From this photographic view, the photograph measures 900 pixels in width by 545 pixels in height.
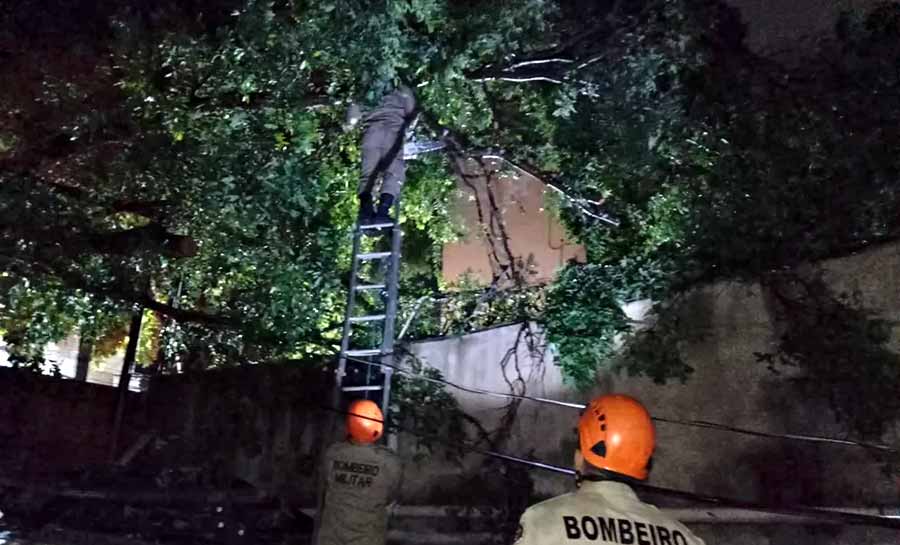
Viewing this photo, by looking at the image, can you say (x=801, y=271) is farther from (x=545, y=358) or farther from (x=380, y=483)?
(x=380, y=483)

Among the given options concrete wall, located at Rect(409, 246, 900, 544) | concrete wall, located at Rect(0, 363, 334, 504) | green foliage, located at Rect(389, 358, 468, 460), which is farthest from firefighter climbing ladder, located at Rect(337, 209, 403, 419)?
concrete wall, located at Rect(0, 363, 334, 504)

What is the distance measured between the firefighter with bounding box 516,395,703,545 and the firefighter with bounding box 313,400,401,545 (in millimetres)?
2552

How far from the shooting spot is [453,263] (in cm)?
943

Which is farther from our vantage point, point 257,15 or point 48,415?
point 48,415

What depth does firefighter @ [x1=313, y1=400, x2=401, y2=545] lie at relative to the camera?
469cm

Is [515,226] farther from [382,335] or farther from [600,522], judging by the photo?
[600,522]

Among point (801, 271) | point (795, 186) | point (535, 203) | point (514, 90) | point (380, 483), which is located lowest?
point (380, 483)

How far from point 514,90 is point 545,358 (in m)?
2.92

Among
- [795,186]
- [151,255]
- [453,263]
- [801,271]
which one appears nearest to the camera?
[801,271]

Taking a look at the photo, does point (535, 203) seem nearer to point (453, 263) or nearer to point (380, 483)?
point (453, 263)

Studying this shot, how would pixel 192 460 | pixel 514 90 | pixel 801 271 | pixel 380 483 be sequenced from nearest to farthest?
pixel 380 483 → pixel 801 271 → pixel 514 90 → pixel 192 460

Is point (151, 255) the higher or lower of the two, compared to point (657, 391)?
higher

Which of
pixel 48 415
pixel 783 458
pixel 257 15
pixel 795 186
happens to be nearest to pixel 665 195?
pixel 795 186

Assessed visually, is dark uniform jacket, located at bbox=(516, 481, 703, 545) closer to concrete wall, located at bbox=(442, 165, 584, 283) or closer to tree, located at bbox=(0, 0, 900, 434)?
tree, located at bbox=(0, 0, 900, 434)
